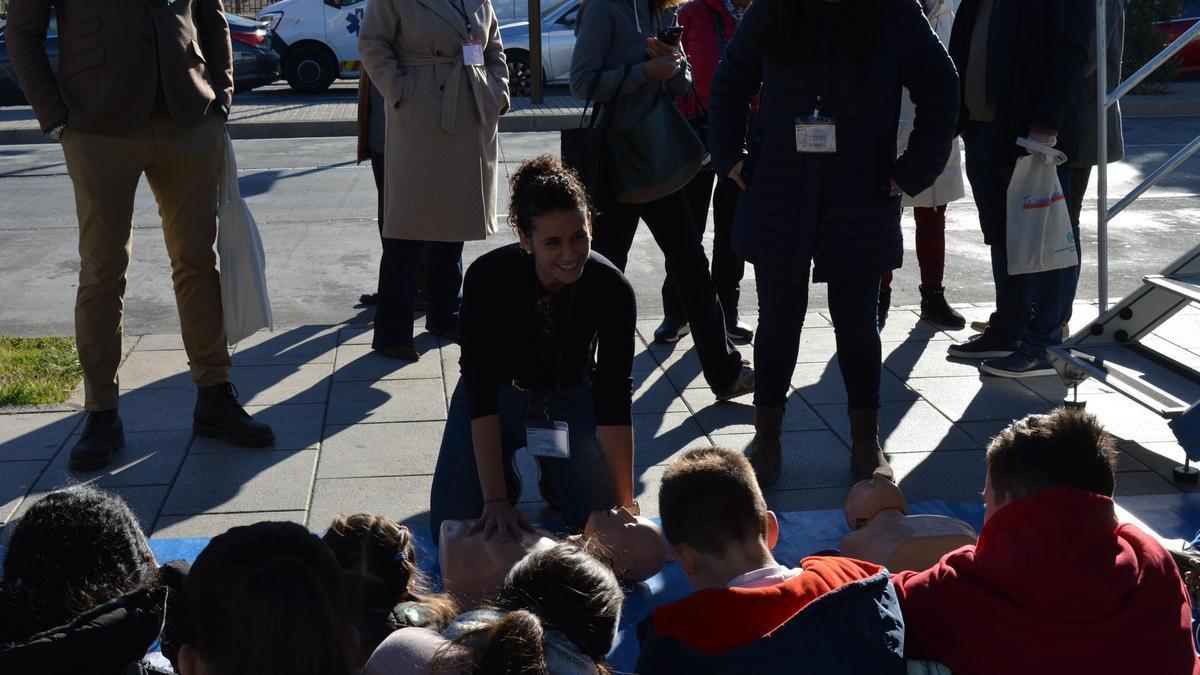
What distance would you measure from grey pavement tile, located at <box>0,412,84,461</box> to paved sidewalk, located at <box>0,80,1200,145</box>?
9.27m

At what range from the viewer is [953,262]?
783 cm

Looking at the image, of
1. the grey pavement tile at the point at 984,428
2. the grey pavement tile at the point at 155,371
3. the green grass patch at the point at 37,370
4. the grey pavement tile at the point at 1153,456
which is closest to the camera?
the grey pavement tile at the point at 1153,456

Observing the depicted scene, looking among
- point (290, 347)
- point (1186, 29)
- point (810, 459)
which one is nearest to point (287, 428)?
point (290, 347)

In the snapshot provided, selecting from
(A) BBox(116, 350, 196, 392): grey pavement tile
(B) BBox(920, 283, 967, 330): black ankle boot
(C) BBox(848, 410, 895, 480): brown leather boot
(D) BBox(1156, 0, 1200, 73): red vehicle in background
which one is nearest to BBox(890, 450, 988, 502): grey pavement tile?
(C) BBox(848, 410, 895, 480): brown leather boot

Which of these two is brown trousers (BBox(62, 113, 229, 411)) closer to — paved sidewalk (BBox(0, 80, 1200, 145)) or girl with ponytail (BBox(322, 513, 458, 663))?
girl with ponytail (BBox(322, 513, 458, 663))

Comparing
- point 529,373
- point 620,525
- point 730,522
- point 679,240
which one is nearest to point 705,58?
point 679,240

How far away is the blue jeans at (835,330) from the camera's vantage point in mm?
4199

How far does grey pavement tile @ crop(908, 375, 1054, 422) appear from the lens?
5047mm

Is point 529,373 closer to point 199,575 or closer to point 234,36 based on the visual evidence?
point 199,575

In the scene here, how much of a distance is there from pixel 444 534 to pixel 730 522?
106 centimetres

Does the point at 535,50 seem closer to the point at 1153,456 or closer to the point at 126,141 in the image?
the point at 126,141

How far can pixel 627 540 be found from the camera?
3479mm

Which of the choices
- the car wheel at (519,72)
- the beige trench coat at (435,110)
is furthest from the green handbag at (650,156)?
the car wheel at (519,72)

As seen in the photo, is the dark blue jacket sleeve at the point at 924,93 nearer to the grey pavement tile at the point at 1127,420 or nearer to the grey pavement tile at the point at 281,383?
the grey pavement tile at the point at 1127,420
